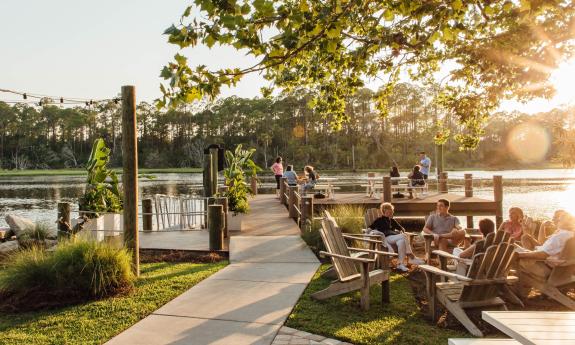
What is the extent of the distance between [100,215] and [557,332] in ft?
32.6

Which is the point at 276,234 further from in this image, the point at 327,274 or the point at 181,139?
the point at 181,139

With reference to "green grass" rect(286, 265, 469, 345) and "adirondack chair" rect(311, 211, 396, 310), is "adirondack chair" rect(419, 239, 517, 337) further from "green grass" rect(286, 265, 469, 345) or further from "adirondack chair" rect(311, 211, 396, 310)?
"adirondack chair" rect(311, 211, 396, 310)

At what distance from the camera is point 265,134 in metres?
87.5

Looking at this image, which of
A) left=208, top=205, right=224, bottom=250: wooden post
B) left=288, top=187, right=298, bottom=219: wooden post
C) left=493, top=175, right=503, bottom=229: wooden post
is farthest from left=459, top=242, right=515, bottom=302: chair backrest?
left=493, top=175, right=503, bottom=229: wooden post

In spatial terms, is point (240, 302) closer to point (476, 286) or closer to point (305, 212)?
point (476, 286)

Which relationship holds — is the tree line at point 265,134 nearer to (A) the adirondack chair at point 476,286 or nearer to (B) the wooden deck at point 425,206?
(B) the wooden deck at point 425,206

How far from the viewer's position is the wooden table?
2.71 m

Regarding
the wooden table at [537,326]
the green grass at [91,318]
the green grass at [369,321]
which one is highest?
the wooden table at [537,326]

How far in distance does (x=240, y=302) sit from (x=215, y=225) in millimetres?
3523

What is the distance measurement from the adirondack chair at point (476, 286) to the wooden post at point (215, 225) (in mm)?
4679

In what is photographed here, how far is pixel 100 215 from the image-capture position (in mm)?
10781

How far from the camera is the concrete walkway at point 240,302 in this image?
4742 millimetres

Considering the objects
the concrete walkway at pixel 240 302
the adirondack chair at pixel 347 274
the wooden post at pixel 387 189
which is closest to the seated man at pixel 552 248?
the adirondack chair at pixel 347 274

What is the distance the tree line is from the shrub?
77.2 metres
